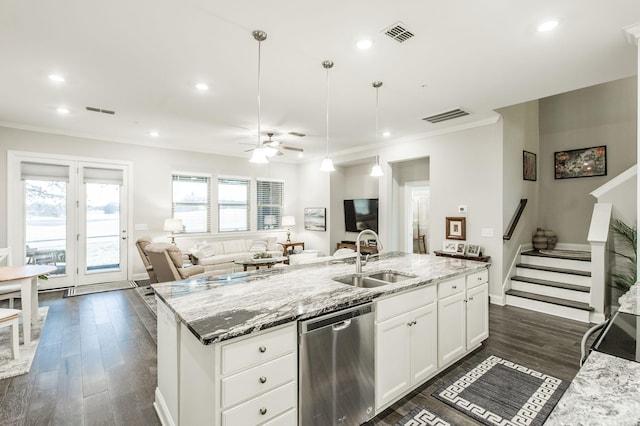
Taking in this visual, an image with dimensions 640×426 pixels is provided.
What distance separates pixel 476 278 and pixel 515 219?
253 cm

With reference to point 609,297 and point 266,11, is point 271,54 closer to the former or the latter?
point 266,11

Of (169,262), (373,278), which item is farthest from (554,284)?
(169,262)

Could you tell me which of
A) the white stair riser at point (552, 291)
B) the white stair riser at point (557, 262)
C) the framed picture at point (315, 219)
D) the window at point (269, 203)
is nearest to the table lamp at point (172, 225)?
the window at point (269, 203)

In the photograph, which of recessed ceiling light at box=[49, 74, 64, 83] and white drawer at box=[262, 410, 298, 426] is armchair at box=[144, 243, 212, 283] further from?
white drawer at box=[262, 410, 298, 426]

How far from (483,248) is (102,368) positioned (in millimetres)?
5252

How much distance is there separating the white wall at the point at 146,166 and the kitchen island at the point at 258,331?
5.03 meters

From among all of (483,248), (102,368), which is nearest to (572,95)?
(483,248)

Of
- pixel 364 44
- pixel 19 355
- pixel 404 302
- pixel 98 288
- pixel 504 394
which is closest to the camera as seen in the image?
pixel 404 302

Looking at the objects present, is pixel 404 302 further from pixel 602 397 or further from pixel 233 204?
pixel 233 204

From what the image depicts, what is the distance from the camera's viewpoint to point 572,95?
5668 millimetres

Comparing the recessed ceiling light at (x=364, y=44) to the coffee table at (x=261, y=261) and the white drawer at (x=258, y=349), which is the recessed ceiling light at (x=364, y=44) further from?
the coffee table at (x=261, y=261)

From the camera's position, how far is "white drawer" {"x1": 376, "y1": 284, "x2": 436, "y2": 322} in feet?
7.02

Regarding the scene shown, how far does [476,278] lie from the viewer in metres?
3.07

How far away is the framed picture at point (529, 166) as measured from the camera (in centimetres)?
535
